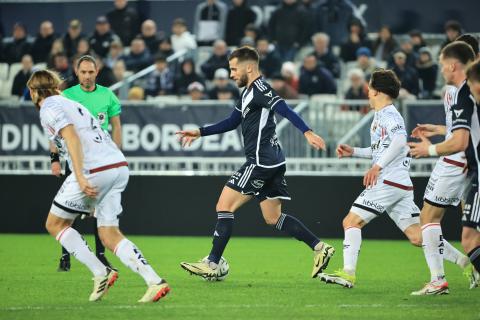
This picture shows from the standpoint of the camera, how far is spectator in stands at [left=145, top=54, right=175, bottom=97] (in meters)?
19.6

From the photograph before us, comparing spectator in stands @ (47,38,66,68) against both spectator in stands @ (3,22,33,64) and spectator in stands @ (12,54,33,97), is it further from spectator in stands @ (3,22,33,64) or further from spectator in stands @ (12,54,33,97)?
spectator in stands @ (3,22,33,64)

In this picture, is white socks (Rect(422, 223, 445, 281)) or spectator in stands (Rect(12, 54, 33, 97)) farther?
spectator in stands (Rect(12, 54, 33, 97))

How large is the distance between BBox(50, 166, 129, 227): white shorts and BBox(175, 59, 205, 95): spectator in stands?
10.9m

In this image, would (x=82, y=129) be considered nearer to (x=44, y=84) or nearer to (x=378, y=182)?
(x=44, y=84)

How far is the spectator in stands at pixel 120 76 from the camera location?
64.3ft

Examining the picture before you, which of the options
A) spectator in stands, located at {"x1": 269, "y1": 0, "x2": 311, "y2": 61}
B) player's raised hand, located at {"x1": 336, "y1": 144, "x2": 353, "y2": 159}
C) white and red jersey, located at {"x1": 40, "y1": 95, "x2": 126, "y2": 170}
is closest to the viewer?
white and red jersey, located at {"x1": 40, "y1": 95, "x2": 126, "y2": 170}

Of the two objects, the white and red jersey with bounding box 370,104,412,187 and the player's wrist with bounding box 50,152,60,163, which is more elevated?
the white and red jersey with bounding box 370,104,412,187

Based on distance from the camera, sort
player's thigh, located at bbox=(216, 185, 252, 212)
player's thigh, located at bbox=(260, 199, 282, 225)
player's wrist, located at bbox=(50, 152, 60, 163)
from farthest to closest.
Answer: player's wrist, located at bbox=(50, 152, 60, 163) < player's thigh, located at bbox=(260, 199, 282, 225) < player's thigh, located at bbox=(216, 185, 252, 212)

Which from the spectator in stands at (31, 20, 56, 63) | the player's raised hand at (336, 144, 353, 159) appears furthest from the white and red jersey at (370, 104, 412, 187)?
the spectator in stands at (31, 20, 56, 63)

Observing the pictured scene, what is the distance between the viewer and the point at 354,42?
2055 cm

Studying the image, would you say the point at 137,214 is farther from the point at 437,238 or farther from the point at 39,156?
the point at 437,238

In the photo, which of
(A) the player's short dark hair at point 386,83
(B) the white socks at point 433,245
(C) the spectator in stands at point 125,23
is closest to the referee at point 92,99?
(A) the player's short dark hair at point 386,83

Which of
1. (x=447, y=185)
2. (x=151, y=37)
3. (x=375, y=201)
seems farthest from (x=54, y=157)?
(x=151, y=37)

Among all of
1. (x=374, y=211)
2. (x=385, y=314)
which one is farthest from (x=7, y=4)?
(x=385, y=314)
